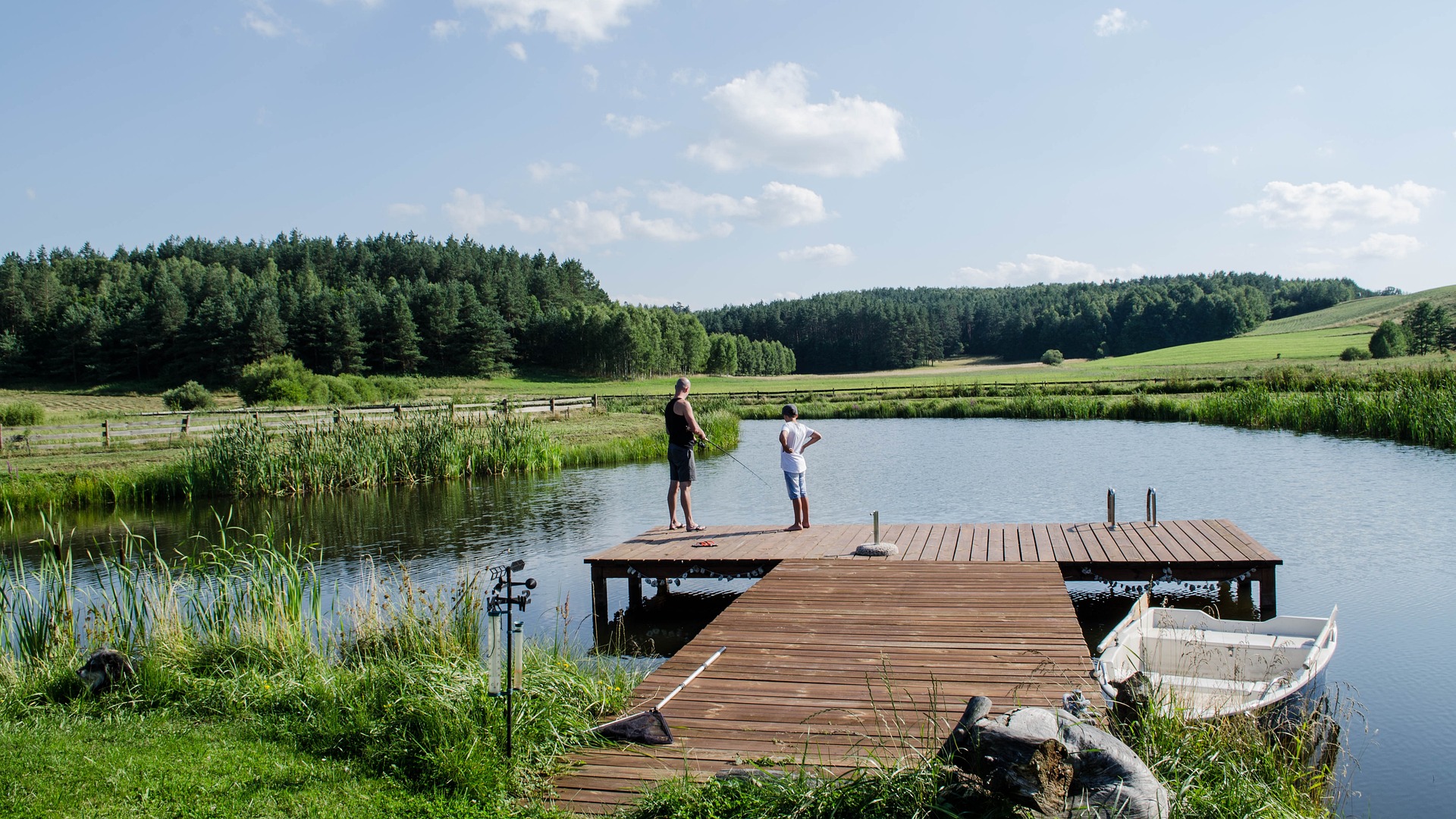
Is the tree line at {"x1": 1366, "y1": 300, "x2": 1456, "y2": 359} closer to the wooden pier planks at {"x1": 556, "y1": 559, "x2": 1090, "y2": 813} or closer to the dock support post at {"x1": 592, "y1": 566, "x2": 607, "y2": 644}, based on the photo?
the wooden pier planks at {"x1": 556, "y1": 559, "x2": 1090, "y2": 813}

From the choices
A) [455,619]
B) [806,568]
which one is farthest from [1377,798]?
[455,619]

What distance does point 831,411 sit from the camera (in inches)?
1906

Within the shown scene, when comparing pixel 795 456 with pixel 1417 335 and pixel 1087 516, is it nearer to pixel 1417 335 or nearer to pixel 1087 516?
pixel 1087 516

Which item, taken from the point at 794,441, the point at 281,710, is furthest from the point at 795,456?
the point at 281,710

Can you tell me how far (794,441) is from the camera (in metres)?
11.7

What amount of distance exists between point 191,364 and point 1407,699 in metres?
86.4

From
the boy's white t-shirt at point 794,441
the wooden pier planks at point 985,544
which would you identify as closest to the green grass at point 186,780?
the wooden pier planks at point 985,544

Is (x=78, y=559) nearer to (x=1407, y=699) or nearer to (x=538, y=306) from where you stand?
(x=1407, y=699)

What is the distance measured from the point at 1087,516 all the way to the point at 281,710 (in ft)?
46.0

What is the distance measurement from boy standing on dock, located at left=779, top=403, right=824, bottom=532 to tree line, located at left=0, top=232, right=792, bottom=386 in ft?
242

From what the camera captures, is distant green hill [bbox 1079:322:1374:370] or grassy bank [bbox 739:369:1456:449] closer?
grassy bank [bbox 739:369:1456:449]

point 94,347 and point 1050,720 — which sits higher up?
point 94,347

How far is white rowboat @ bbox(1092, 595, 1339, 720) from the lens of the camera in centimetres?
624

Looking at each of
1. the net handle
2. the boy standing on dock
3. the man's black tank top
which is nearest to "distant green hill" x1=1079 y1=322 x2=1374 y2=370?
the boy standing on dock
